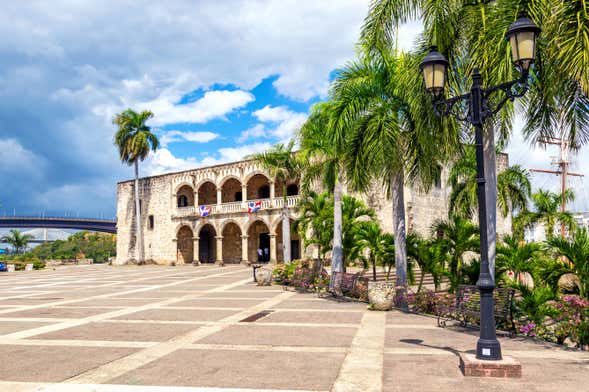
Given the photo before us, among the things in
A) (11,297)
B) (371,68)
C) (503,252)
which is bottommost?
(11,297)

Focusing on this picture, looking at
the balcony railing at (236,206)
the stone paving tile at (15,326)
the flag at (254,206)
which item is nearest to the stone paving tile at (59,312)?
the stone paving tile at (15,326)

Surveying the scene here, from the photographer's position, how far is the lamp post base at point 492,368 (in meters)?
5.39

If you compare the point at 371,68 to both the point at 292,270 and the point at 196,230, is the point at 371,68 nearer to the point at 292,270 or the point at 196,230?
the point at 292,270

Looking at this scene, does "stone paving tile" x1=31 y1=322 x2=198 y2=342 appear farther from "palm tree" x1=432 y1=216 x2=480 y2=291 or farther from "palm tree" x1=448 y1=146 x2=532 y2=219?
"palm tree" x1=448 y1=146 x2=532 y2=219

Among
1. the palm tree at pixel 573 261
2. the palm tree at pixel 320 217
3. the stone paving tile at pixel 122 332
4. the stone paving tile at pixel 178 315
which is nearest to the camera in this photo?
the stone paving tile at pixel 122 332

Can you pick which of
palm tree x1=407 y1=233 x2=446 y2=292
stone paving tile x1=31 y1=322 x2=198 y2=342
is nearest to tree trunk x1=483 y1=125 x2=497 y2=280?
palm tree x1=407 y1=233 x2=446 y2=292

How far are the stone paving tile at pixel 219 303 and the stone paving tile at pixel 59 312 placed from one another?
2031mm

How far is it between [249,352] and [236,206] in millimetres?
26832

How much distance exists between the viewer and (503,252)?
1119 centimetres

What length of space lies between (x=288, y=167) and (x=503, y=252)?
11.3 metres

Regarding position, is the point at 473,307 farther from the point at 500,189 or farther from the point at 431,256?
the point at 500,189

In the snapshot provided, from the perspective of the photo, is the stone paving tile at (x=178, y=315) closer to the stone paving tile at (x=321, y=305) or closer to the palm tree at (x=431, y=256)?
the stone paving tile at (x=321, y=305)

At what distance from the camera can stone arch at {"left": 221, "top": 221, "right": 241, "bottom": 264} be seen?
36969mm

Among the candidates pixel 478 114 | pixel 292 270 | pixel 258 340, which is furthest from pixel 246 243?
pixel 478 114
